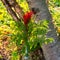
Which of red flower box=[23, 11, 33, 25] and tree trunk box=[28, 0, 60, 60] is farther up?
red flower box=[23, 11, 33, 25]

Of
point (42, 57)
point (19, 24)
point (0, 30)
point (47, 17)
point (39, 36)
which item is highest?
point (19, 24)

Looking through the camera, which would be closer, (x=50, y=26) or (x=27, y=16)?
(x=27, y=16)

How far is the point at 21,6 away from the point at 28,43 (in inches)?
36.3

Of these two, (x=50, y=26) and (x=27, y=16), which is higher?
(x=27, y=16)

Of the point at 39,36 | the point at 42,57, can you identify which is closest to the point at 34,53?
the point at 42,57

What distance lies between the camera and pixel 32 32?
1477 mm

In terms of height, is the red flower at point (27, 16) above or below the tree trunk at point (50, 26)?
above

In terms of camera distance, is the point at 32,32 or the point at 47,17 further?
the point at 47,17

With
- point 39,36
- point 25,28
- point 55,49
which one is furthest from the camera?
point 55,49

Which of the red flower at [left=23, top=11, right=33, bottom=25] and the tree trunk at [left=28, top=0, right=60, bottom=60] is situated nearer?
the red flower at [left=23, top=11, right=33, bottom=25]

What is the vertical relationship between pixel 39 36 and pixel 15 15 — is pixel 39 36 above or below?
above

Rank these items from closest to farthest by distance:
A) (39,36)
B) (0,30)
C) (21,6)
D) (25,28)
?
(25,28) → (39,36) → (21,6) → (0,30)

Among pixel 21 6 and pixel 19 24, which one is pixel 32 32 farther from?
pixel 21 6

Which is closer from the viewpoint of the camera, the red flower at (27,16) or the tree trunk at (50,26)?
the red flower at (27,16)
